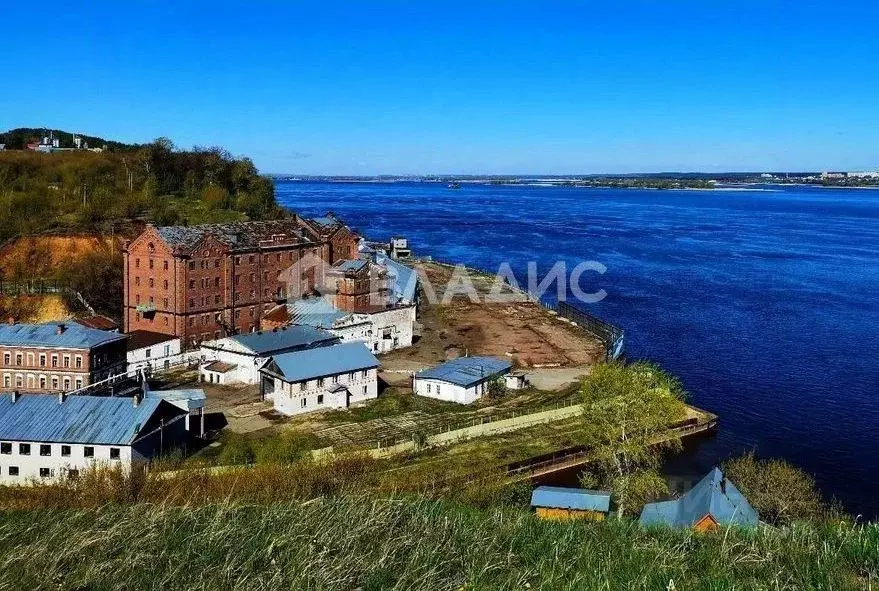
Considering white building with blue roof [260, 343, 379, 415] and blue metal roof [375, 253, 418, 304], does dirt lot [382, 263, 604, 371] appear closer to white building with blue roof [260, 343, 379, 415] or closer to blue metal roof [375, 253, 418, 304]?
blue metal roof [375, 253, 418, 304]

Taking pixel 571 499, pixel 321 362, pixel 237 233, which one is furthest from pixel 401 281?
pixel 571 499

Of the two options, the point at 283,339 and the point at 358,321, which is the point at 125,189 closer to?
the point at 358,321

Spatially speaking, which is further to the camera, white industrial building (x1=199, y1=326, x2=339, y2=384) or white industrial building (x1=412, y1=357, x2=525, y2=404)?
white industrial building (x1=199, y1=326, x2=339, y2=384)

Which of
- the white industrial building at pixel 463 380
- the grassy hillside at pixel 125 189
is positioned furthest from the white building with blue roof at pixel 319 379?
the grassy hillside at pixel 125 189

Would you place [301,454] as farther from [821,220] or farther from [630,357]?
[821,220]

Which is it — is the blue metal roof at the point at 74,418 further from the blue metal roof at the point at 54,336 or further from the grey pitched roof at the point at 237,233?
the grey pitched roof at the point at 237,233

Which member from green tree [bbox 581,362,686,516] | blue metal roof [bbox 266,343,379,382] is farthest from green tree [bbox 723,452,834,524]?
blue metal roof [bbox 266,343,379,382]
